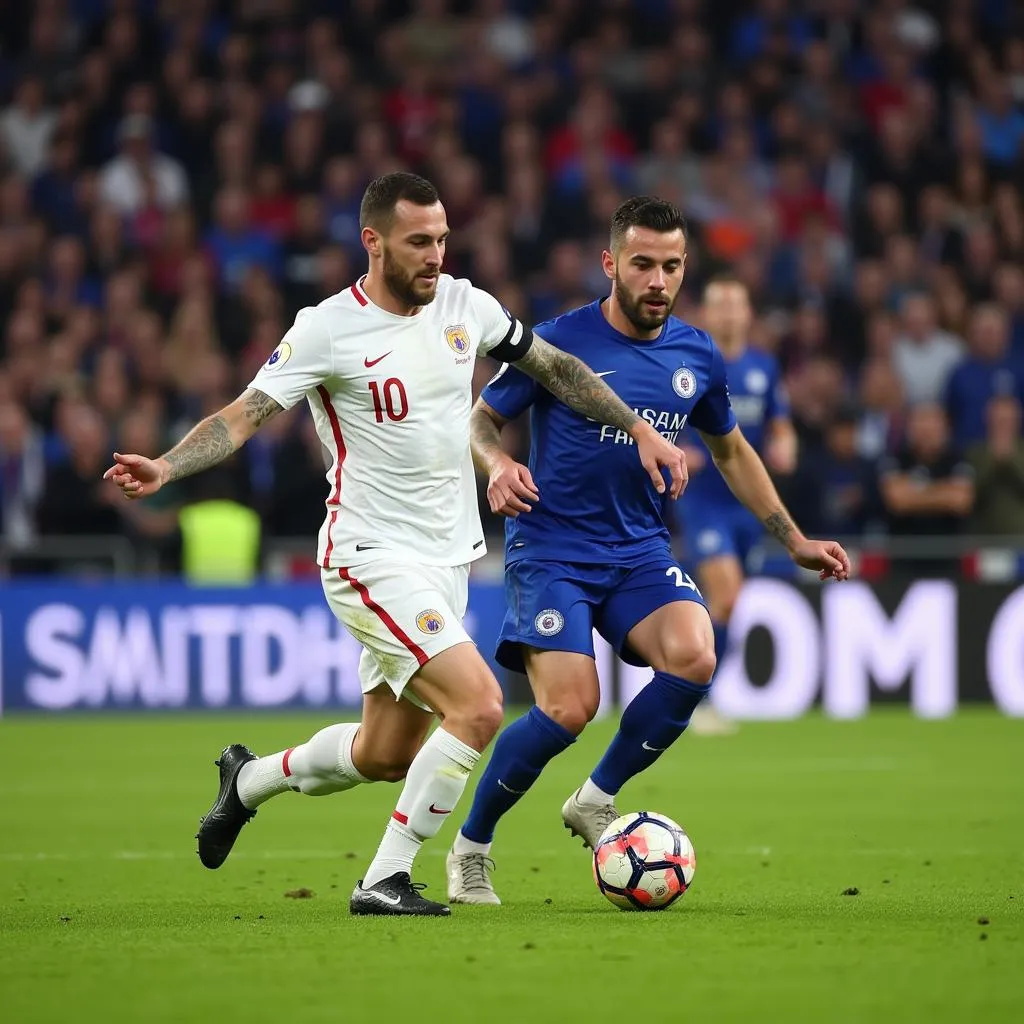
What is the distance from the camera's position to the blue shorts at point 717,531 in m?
12.2

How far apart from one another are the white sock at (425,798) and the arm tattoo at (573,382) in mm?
1257

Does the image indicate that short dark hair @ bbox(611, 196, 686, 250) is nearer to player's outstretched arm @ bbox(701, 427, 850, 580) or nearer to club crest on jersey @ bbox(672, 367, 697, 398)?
club crest on jersey @ bbox(672, 367, 697, 398)

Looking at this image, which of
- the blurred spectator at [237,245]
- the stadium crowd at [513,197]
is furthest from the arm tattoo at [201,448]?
the blurred spectator at [237,245]

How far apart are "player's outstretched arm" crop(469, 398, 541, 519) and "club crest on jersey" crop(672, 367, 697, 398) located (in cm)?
61

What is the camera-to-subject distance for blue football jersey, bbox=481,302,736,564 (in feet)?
23.1

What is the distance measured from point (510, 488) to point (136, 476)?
53.6 inches

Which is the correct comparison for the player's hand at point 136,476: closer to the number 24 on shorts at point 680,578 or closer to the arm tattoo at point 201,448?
the arm tattoo at point 201,448

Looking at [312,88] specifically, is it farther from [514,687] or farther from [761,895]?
[761,895]

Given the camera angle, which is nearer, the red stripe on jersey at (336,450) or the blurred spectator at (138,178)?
the red stripe on jersey at (336,450)

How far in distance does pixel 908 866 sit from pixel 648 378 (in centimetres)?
208

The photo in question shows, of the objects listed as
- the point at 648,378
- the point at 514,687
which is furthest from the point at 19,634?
the point at 648,378

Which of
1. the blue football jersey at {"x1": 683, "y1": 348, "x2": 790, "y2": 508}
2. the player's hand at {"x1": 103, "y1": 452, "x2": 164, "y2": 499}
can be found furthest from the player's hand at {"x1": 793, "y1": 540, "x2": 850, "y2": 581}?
the blue football jersey at {"x1": 683, "y1": 348, "x2": 790, "y2": 508}

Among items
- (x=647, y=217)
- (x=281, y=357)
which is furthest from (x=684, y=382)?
(x=281, y=357)

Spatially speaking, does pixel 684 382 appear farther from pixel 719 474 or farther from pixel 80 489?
pixel 80 489
